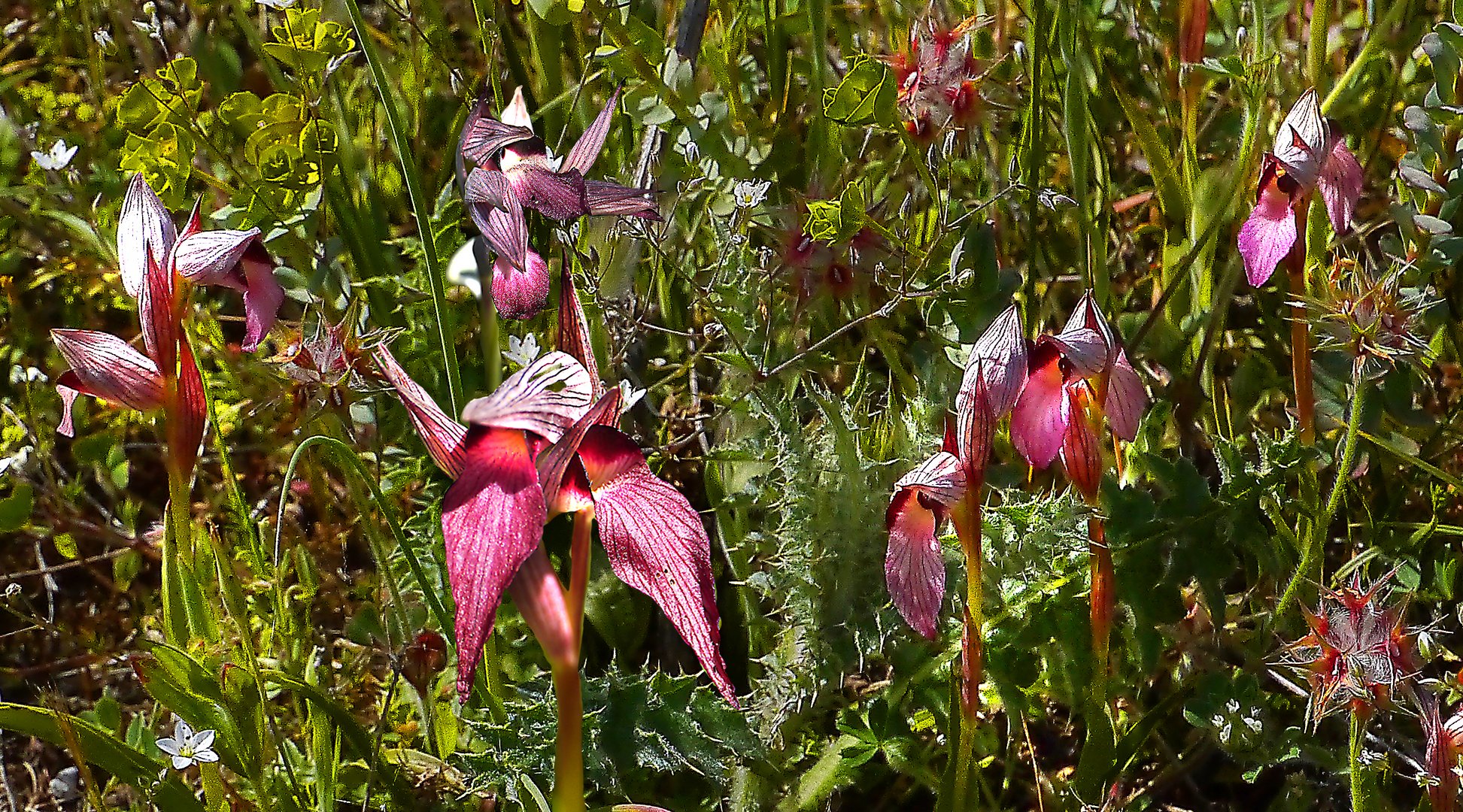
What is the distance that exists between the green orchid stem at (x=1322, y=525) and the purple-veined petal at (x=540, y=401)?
0.68 metres

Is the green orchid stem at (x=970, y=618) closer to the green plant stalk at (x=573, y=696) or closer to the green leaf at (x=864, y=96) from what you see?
the green plant stalk at (x=573, y=696)

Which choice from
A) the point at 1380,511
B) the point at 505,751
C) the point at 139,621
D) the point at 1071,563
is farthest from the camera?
the point at 139,621

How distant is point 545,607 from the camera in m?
0.62

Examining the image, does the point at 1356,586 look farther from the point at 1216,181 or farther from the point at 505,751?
the point at 505,751

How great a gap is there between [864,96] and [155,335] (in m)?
0.73

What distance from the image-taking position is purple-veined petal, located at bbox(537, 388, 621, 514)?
1.94ft

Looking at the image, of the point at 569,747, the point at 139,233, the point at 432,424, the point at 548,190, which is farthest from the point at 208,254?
the point at 569,747

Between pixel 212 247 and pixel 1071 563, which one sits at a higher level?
pixel 212 247

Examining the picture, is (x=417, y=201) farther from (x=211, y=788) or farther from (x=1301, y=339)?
(x=1301, y=339)

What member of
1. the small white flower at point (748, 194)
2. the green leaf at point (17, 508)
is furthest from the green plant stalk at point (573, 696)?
the green leaf at point (17, 508)

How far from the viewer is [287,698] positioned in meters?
1.50

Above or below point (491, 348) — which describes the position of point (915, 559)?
below

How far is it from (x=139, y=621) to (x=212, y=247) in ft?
3.05

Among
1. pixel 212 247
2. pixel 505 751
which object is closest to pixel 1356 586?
pixel 505 751
